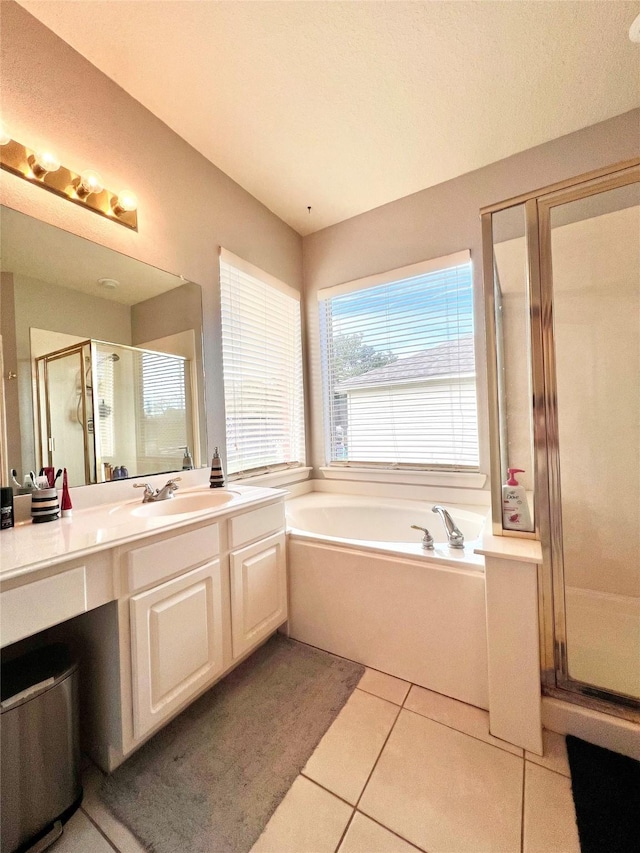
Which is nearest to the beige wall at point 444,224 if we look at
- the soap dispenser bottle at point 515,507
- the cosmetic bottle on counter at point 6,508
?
the soap dispenser bottle at point 515,507

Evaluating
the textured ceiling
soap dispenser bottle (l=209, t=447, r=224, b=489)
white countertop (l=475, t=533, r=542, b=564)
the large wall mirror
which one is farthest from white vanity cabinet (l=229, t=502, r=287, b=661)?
the textured ceiling

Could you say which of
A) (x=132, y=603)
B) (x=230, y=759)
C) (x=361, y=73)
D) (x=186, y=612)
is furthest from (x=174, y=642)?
(x=361, y=73)

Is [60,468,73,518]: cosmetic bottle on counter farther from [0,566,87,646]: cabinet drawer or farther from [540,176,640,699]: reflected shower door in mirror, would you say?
[540,176,640,699]: reflected shower door in mirror

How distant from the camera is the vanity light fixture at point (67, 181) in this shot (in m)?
1.19

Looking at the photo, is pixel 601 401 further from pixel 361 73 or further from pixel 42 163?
pixel 42 163

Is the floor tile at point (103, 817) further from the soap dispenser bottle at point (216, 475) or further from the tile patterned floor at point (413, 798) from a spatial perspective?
the soap dispenser bottle at point (216, 475)

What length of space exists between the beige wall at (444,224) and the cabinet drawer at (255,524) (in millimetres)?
1134

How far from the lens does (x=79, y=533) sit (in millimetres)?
1023

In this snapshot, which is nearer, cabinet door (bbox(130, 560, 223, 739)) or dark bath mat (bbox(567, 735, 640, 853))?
dark bath mat (bbox(567, 735, 640, 853))

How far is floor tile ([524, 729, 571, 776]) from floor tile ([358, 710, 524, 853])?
0.06 meters

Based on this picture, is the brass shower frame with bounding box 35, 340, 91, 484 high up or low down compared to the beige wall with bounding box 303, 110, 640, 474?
down

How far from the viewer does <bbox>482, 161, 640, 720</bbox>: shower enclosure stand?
48.4 inches

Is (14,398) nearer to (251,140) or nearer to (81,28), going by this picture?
(81,28)

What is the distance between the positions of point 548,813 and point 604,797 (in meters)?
0.19
